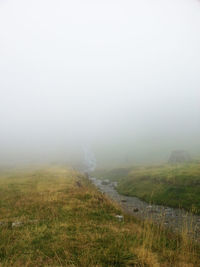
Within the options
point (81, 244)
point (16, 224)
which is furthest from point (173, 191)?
point (81, 244)

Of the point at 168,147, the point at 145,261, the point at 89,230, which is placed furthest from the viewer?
the point at 168,147

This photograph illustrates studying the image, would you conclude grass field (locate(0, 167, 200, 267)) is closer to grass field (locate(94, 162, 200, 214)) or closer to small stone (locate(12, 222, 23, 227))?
small stone (locate(12, 222, 23, 227))

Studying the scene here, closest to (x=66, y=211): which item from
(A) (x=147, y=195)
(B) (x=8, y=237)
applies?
(B) (x=8, y=237)

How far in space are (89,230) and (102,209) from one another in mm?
7056

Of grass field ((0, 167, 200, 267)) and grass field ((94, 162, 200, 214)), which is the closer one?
grass field ((0, 167, 200, 267))

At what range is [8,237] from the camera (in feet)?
41.8

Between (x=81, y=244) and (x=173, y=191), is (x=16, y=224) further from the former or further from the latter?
(x=173, y=191)

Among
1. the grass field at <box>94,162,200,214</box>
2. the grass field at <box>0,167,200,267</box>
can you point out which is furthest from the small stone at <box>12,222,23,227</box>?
the grass field at <box>94,162,200,214</box>

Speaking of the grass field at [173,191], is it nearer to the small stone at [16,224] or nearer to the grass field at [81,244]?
the grass field at [81,244]

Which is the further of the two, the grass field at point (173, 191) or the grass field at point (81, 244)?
the grass field at point (173, 191)

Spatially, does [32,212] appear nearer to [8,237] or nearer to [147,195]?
[8,237]

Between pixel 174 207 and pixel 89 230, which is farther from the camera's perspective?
pixel 174 207

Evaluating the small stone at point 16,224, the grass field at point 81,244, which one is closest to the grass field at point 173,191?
the grass field at point 81,244

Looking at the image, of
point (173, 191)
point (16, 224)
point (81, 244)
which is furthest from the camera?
point (173, 191)
